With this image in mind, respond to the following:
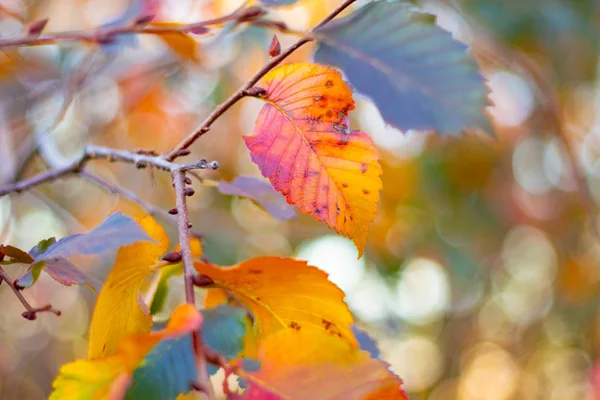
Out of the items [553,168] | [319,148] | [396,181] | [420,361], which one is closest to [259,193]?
[319,148]

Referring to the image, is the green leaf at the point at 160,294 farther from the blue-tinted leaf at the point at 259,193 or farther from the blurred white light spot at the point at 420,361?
the blurred white light spot at the point at 420,361

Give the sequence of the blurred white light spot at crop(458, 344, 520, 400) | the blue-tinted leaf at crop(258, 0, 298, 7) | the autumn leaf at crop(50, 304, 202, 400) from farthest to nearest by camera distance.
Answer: the blurred white light spot at crop(458, 344, 520, 400) < the blue-tinted leaf at crop(258, 0, 298, 7) < the autumn leaf at crop(50, 304, 202, 400)

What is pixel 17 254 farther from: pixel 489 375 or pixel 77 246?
pixel 489 375

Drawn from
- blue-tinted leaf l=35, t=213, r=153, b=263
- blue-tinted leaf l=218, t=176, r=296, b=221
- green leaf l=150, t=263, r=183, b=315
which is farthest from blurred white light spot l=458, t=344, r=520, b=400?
blue-tinted leaf l=35, t=213, r=153, b=263

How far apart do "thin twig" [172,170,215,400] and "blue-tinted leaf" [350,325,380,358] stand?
18cm

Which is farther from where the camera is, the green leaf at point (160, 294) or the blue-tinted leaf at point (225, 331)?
the green leaf at point (160, 294)

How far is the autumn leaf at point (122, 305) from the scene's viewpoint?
34 cm

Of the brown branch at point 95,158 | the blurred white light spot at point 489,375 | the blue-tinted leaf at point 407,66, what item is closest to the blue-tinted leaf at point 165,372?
the brown branch at point 95,158

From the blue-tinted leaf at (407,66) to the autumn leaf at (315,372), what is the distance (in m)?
0.23

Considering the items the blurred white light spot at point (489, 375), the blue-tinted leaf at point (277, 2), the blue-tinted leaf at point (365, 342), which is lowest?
the blurred white light spot at point (489, 375)

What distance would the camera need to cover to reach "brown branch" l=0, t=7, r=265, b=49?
478mm

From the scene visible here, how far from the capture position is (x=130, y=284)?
0.35m

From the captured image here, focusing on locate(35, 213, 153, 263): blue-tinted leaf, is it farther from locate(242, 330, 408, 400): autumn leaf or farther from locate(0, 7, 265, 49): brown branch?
locate(0, 7, 265, 49): brown branch

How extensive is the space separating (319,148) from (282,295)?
0.36 feet
